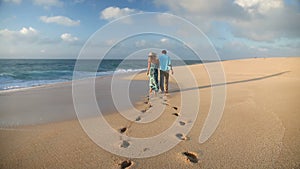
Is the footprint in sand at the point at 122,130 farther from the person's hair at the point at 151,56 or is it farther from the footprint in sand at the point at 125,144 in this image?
the person's hair at the point at 151,56

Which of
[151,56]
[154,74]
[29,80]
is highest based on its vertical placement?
[151,56]

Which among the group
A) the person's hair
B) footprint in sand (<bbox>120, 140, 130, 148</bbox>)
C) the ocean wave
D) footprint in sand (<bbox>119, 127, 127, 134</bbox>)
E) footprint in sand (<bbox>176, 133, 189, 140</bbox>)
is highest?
the person's hair

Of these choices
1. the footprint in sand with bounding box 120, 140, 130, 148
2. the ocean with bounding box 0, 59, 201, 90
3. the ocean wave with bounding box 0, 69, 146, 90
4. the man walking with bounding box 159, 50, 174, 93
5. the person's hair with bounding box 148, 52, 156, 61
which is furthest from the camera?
A: the ocean with bounding box 0, 59, 201, 90

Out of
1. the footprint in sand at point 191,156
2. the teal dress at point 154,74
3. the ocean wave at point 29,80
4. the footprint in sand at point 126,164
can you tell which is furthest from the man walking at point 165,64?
the ocean wave at point 29,80

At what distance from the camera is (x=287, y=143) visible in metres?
3.09

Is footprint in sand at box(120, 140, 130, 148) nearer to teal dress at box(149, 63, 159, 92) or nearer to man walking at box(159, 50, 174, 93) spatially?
teal dress at box(149, 63, 159, 92)

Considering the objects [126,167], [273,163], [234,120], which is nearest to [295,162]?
[273,163]

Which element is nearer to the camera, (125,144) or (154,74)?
(125,144)

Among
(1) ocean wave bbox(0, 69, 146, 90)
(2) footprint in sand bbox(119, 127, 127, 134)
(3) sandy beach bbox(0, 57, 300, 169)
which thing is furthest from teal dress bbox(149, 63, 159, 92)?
(1) ocean wave bbox(0, 69, 146, 90)

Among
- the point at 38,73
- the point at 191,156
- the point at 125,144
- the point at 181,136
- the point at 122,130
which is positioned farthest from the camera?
the point at 38,73

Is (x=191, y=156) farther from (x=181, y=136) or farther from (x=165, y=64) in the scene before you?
(x=165, y=64)

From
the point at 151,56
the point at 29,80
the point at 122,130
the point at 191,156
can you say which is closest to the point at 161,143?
the point at 191,156

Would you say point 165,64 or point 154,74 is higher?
point 165,64

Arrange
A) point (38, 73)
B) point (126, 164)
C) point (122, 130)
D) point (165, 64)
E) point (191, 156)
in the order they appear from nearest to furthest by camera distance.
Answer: point (126, 164)
point (191, 156)
point (122, 130)
point (165, 64)
point (38, 73)
